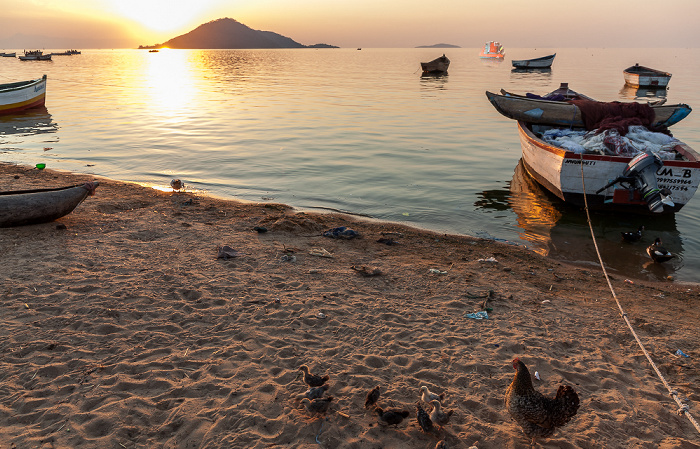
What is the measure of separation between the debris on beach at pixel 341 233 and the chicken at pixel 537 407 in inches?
221

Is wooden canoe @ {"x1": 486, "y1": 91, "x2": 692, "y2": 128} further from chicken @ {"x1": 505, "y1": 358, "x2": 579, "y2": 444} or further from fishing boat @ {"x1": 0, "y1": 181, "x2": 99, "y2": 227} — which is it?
chicken @ {"x1": 505, "y1": 358, "x2": 579, "y2": 444}

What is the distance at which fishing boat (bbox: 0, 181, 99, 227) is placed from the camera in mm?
8195

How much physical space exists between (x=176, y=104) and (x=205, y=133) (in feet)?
40.3

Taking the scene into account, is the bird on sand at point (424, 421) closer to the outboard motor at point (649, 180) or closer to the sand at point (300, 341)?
the sand at point (300, 341)

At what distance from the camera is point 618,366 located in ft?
17.1

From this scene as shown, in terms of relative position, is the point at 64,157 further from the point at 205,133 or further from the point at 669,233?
the point at 669,233

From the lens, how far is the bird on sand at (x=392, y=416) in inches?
161

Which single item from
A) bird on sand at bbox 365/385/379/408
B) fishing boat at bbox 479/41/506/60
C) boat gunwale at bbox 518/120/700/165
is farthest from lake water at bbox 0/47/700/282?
fishing boat at bbox 479/41/506/60

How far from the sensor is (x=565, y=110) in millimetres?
14680

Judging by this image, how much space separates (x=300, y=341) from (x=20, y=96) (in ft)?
96.5

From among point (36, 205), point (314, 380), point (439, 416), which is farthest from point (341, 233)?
point (36, 205)

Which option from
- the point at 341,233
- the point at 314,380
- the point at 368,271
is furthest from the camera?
the point at 341,233

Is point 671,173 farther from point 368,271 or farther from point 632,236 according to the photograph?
point 368,271

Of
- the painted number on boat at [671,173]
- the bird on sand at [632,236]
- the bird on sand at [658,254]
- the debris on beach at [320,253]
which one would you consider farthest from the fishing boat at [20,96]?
the bird on sand at [658,254]
